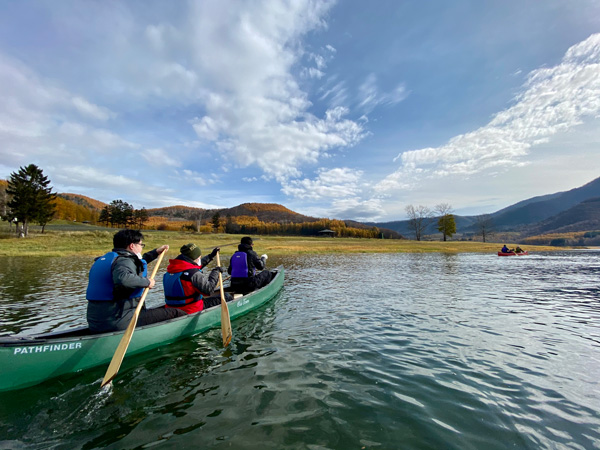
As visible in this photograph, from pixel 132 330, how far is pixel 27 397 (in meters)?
2.14

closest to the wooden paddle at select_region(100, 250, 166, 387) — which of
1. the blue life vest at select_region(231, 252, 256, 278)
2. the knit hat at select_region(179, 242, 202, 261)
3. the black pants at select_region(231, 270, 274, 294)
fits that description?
the knit hat at select_region(179, 242, 202, 261)

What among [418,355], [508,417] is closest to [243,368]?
[418,355]

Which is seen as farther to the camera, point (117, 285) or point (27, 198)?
point (27, 198)

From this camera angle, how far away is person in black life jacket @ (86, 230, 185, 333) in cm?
718

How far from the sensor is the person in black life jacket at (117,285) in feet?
23.5

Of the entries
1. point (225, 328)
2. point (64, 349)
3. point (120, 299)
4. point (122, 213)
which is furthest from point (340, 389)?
point (122, 213)

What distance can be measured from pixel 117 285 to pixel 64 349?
5.59 ft

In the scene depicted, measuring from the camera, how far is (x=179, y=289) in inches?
383

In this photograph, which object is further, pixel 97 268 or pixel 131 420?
pixel 97 268

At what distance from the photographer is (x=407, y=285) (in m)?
20.1

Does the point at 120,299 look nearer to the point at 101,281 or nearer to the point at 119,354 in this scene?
the point at 101,281

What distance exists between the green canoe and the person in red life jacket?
78 centimetres

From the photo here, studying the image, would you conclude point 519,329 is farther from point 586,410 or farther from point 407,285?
point 407,285

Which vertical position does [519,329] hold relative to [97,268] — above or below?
below
